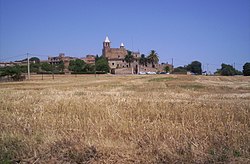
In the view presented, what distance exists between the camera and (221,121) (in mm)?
8055

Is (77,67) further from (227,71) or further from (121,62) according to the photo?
(227,71)

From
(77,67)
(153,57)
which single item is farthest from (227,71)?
(77,67)

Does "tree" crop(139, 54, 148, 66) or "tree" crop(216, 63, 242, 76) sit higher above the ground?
"tree" crop(139, 54, 148, 66)

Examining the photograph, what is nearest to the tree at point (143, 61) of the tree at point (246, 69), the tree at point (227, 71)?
the tree at point (227, 71)

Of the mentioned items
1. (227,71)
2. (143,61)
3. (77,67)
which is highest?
(143,61)

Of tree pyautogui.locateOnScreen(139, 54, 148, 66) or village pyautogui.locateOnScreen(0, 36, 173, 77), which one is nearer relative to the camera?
village pyautogui.locateOnScreen(0, 36, 173, 77)

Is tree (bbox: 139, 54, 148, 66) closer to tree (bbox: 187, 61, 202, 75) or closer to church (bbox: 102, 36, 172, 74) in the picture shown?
church (bbox: 102, 36, 172, 74)

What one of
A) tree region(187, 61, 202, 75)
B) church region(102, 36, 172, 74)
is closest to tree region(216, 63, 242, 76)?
tree region(187, 61, 202, 75)

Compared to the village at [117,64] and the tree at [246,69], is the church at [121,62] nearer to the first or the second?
the village at [117,64]

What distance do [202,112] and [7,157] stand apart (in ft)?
20.1

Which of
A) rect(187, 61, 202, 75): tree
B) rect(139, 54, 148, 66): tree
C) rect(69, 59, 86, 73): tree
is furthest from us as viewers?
rect(187, 61, 202, 75): tree

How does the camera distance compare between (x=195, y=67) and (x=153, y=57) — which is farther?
(x=195, y=67)

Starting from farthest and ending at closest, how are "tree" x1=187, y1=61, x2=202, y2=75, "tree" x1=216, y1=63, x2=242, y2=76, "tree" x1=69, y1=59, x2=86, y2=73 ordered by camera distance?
"tree" x1=187, y1=61, x2=202, y2=75 → "tree" x1=216, y1=63, x2=242, y2=76 → "tree" x1=69, y1=59, x2=86, y2=73

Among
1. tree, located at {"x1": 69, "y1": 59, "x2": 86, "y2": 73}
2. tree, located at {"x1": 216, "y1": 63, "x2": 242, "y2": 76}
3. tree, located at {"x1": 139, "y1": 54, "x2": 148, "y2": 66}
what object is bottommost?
tree, located at {"x1": 216, "y1": 63, "x2": 242, "y2": 76}
